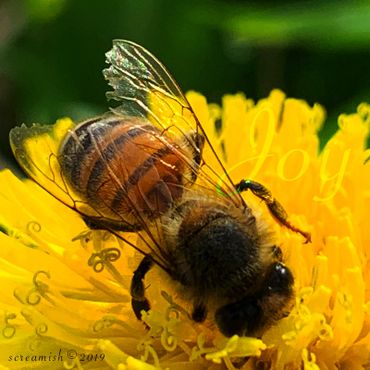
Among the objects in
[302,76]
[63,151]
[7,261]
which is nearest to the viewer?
[63,151]

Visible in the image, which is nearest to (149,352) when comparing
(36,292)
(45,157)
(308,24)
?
(36,292)

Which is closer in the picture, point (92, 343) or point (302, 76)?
point (92, 343)

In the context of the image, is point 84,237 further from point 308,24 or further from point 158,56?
point 158,56

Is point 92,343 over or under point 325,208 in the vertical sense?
under

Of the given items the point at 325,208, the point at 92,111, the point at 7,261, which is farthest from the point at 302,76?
the point at 7,261

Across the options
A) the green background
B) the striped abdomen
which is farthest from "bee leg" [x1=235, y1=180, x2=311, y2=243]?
the green background

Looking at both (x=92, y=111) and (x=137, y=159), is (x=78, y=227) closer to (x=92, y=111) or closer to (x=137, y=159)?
(x=137, y=159)

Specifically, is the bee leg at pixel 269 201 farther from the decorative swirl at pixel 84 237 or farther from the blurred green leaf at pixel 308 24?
Result: the blurred green leaf at pixel 308 24

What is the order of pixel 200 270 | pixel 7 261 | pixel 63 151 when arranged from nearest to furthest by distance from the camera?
pixel 200 270 < pixel 63 151 < pixel 7 261

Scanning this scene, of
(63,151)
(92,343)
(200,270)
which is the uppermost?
(63,151)
